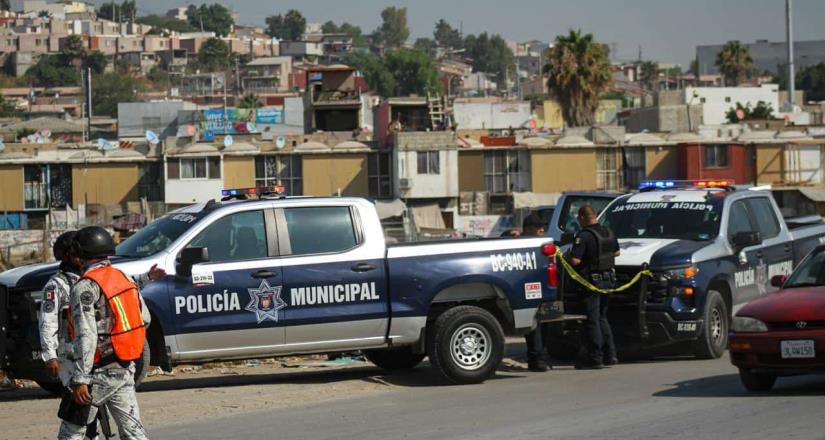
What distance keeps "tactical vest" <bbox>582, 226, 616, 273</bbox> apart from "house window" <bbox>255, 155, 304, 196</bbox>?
169 ft

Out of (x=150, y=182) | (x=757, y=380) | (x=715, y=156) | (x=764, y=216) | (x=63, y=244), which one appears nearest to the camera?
(x=63, y=244)

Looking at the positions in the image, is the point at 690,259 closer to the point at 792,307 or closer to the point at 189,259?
the point at 792,307

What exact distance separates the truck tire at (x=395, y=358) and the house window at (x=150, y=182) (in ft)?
174

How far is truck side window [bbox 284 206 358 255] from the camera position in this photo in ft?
41.1

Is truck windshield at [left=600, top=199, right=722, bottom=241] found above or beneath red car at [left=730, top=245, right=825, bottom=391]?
above

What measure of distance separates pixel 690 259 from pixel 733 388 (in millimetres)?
2688

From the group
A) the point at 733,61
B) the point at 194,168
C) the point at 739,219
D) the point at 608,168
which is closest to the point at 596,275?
the point at 739,219

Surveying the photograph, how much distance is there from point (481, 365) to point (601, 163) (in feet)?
183

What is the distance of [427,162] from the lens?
6444cm

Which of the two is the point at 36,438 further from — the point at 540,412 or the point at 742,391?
the point at 742,391

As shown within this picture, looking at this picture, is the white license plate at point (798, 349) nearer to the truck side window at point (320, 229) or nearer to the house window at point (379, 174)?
the truck side window at point (320, 229)

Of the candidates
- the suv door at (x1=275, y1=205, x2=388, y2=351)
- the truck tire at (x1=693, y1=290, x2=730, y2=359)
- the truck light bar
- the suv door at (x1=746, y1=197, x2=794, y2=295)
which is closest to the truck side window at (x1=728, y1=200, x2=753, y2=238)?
the suv door at (x1=746, y1=197, x2=794, y2=295)

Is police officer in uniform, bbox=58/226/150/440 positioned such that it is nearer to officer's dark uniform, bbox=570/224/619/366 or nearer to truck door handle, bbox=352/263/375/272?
truck door handle, bbox=352/263/375/272

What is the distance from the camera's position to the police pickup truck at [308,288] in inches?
465
